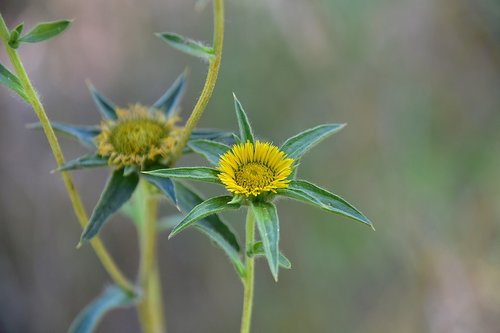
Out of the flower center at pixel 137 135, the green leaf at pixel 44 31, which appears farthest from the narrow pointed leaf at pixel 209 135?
the green leaf at pixel 44 31

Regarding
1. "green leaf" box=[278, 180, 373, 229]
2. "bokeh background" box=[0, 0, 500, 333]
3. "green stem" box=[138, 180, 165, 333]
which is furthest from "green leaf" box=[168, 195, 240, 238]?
"bokeh background" box=[0, 0, 500, 333]

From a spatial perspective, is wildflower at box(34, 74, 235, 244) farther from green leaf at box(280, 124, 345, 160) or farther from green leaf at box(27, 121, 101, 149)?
green leaf at box(280, 124, 345, 160)

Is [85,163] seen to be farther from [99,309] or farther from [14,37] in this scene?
[99,309]

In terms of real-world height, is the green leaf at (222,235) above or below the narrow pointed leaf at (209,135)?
below

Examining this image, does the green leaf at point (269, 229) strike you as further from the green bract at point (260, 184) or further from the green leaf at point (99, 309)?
the green leaf at point (99, 309)

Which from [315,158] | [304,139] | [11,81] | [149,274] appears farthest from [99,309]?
[315,158]

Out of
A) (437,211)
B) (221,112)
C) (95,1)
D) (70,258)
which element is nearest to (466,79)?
(437,211)

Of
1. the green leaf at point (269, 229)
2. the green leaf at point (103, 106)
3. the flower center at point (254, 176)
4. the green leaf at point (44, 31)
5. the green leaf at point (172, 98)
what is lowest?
the green leaf at point (269, 229)

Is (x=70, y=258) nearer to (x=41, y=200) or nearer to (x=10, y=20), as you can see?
(x=41, y=200)
